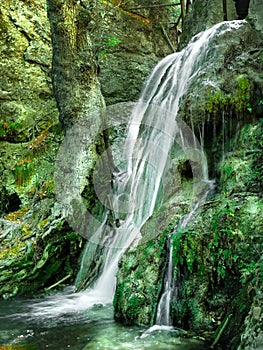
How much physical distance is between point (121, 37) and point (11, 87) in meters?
3.34

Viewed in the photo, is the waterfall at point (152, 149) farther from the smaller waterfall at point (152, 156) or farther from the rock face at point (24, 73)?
the rock face at point (24, 73)

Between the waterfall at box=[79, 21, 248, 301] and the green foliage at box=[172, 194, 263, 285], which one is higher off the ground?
the waterfall at box=[79, 21, 248, 301]

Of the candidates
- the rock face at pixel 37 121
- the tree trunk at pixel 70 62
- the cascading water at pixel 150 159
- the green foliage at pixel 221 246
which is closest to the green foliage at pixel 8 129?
the rock face at pixel 37 121

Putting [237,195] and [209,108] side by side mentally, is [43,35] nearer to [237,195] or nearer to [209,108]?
[209,108]

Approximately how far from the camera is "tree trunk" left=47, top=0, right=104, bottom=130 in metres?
6.04

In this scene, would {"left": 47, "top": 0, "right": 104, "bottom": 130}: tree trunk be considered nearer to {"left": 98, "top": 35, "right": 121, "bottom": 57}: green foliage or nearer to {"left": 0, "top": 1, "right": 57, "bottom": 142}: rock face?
{"left": 0, "top": 1, "right": 57, "bottom": 142}: rock face

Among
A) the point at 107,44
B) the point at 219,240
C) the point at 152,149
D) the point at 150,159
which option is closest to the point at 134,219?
the point at 150,159

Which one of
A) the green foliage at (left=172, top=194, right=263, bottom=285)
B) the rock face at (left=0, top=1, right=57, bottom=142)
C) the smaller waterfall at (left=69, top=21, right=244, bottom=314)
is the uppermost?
the rock face at (left=0, top=1, right=57, bottom=142)

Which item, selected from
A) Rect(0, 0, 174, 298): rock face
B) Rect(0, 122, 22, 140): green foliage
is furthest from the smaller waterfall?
Rect(0, 122, 22, 140): green foliage

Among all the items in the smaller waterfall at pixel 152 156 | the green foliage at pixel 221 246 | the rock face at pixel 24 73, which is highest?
the rock face at pixel 24 73

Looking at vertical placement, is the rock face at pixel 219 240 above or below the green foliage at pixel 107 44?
below

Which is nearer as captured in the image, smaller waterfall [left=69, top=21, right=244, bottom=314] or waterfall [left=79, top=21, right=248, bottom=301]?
smaller waterfall [left=69, top=21, right=244, bottom=314]

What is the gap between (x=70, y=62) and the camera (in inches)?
241

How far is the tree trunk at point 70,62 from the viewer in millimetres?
6039
